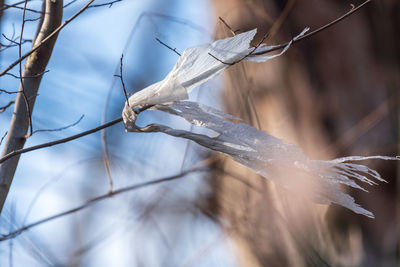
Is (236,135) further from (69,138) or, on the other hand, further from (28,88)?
(28,88)

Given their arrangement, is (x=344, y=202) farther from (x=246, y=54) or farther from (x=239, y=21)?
(x=239, y=21)

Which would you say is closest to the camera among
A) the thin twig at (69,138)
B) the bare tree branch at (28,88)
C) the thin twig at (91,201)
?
the thin twig at (69,138)

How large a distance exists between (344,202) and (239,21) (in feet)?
3.43

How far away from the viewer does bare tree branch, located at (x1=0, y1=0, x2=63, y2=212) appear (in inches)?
22.0

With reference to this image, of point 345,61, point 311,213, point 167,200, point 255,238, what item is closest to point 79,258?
point 167,200

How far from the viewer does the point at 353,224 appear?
1.35m

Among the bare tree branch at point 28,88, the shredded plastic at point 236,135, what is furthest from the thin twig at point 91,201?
the shredded plastic at point 236,135

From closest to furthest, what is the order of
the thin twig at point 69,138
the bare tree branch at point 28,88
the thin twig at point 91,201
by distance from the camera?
the thin twig at point 69,138 → the bare tree branch at point 28,88 → the thin twig at point 91,201

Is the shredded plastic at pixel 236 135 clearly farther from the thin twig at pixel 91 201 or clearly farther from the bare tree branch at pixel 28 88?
the thin twig at pixel 91 201

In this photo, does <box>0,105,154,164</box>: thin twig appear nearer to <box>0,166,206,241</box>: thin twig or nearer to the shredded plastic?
the shredded plastic

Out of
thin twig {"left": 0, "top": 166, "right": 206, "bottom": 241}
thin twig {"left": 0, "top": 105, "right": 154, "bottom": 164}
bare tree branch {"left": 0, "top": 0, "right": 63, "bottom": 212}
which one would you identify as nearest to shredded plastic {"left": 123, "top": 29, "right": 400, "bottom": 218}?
thin twig {"left": 0, "top": 105, "right": 154, "bottom": 164}

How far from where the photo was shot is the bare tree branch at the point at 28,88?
0.56 m

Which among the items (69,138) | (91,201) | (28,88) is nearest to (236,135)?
(69,138)

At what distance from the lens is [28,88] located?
0.60 m
